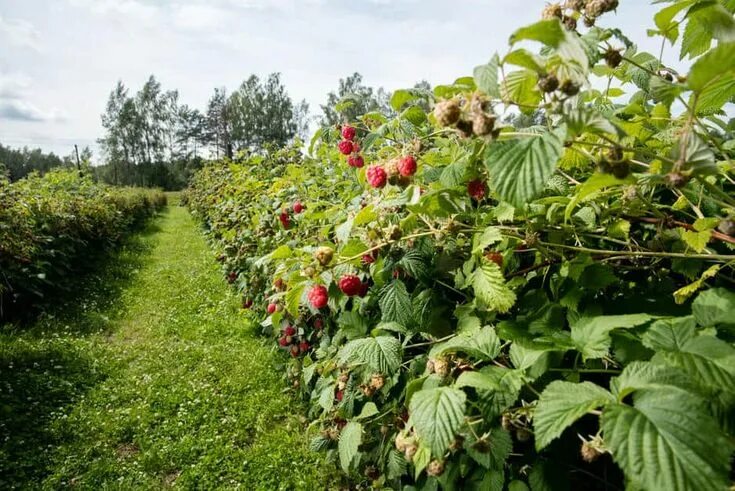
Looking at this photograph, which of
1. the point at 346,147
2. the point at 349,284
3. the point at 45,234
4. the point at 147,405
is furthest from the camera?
the point at 45,234

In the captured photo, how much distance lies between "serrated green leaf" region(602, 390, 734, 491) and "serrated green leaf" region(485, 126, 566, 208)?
335 mm

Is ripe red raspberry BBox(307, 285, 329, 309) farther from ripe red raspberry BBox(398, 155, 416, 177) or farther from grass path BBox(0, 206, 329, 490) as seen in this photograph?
grass path BBox(0, 206, 329, 490)

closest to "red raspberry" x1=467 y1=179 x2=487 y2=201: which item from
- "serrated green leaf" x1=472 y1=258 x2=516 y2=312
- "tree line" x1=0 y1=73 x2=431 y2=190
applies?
"serrated green leaf" x1=472 y1=258 x2=516 y2=312

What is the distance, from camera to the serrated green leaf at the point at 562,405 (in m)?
0.66

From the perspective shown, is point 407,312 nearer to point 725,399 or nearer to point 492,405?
point 492,405

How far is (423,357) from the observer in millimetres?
1423

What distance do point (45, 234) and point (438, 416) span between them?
7241 millimetres

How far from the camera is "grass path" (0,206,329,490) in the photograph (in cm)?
274

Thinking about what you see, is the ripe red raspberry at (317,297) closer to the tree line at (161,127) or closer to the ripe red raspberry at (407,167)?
the ripe red raspberry at (407,167)

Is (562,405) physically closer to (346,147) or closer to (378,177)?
(378,177)

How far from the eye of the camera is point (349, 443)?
4.97 ft

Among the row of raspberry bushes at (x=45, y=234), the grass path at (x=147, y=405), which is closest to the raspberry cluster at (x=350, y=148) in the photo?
the grass path at (x=147, y=405)

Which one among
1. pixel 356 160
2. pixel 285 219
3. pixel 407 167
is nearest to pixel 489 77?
pixel 407 167

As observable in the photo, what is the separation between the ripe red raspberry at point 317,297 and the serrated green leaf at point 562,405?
655 mm
